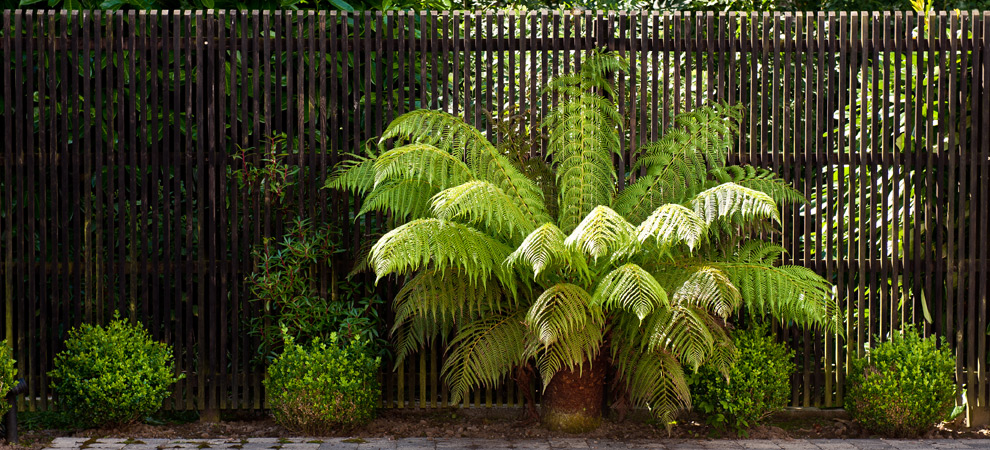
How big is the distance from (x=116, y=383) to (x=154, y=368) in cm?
23

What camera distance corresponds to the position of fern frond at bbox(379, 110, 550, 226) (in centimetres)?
434

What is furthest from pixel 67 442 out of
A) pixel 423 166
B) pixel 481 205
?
pixel 481 205

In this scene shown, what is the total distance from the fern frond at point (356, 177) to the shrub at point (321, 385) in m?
0.82

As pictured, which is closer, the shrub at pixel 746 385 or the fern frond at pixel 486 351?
the fern frond at pixel 486 351

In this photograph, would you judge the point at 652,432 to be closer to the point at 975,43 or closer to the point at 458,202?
the point at 458,202

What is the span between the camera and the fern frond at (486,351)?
13.8ft

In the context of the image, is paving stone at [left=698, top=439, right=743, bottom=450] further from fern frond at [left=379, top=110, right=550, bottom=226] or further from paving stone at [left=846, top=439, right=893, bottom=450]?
fern frond at [left=379, top=110, right=550, bottom=226]

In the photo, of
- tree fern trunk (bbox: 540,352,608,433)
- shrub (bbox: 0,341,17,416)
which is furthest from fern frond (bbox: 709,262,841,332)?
shrub (bbox: 0,341,17,416)

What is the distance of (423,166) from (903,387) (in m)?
2.90

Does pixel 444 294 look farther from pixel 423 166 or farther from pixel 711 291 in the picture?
pixel 711 291

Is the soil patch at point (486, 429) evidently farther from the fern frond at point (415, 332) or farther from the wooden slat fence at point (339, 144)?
the fern frond at point (415, 332)

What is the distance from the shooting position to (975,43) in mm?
4910

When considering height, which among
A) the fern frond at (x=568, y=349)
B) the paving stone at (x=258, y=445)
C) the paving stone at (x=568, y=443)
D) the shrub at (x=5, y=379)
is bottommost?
the paving stone at (x=568, y=443)

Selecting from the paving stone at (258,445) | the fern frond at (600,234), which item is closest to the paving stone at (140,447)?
the paving stone at (258,445)
